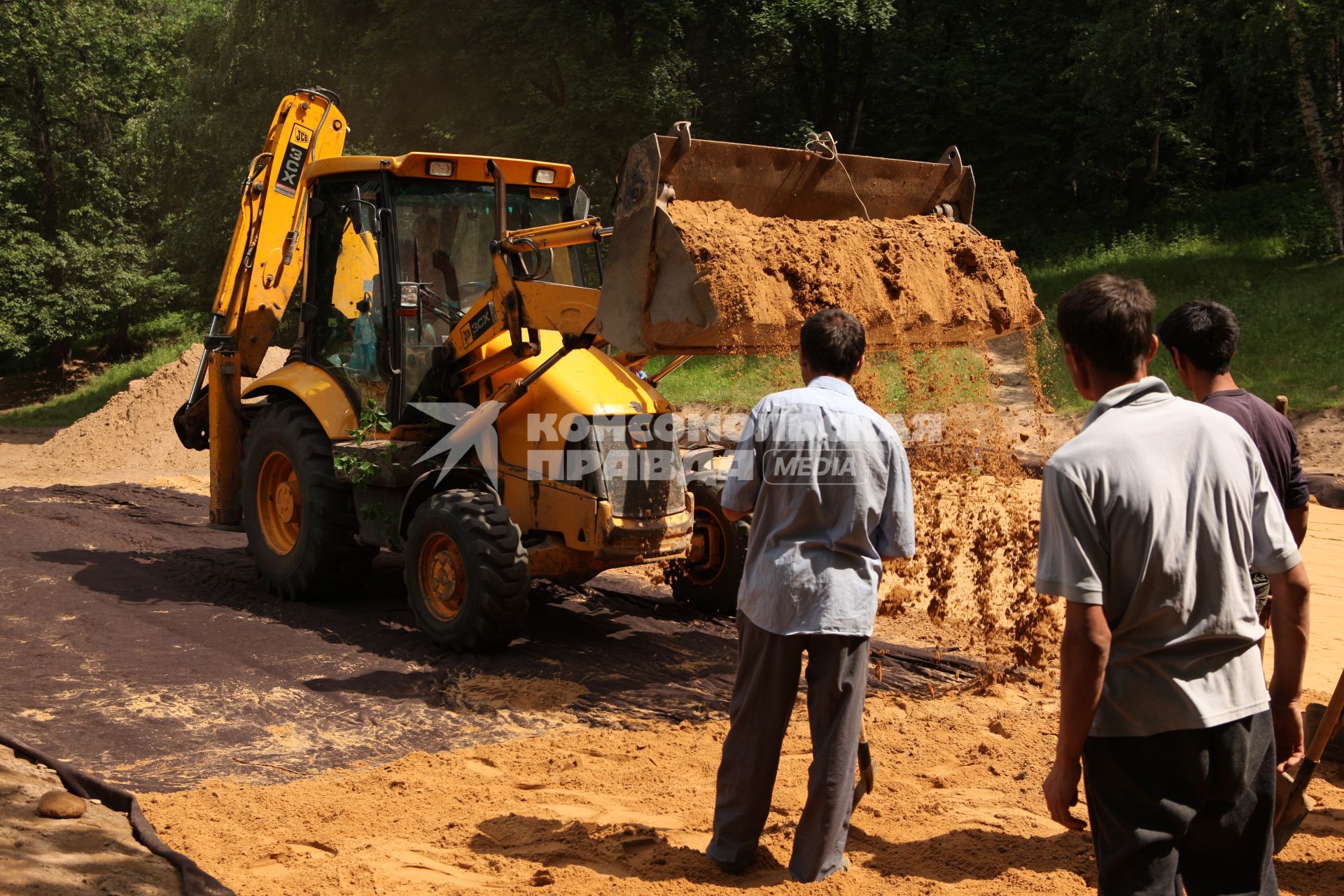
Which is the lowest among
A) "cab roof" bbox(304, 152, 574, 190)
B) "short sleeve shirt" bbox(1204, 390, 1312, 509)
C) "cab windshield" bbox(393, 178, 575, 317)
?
"short sleeve shirt" bbox(1204, 390, 1312, 509)

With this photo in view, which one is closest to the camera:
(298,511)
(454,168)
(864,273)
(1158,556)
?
(1158,556)

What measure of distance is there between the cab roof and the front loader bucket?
157 centimetres

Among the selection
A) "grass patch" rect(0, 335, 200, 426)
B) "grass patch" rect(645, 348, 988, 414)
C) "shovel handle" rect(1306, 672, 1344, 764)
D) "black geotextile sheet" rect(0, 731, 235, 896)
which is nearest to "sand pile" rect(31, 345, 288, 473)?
"grass patch" rect(0, 335, 200, 426)

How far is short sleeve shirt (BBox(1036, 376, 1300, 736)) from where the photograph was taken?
244 cm

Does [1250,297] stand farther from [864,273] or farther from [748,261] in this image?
[748,261]

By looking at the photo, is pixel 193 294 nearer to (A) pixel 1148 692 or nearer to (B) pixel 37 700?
(B) pixel 37 700

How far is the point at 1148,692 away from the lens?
2480mm

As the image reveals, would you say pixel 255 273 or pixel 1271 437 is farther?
pixel 255 273

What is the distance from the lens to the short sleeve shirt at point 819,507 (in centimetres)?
368

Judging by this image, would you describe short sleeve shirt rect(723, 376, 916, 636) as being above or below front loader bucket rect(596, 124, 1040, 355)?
below

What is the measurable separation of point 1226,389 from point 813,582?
1530 mm

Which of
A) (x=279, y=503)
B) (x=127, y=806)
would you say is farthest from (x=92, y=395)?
(x=127, y=806)

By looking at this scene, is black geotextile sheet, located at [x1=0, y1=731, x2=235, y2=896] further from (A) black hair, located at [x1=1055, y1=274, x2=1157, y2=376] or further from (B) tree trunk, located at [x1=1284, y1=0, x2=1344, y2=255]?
(B) tree trunk, located at [x1=1284, y1=0, x2=1344, y2=255]

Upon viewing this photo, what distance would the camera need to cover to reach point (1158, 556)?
2447 millimetres
